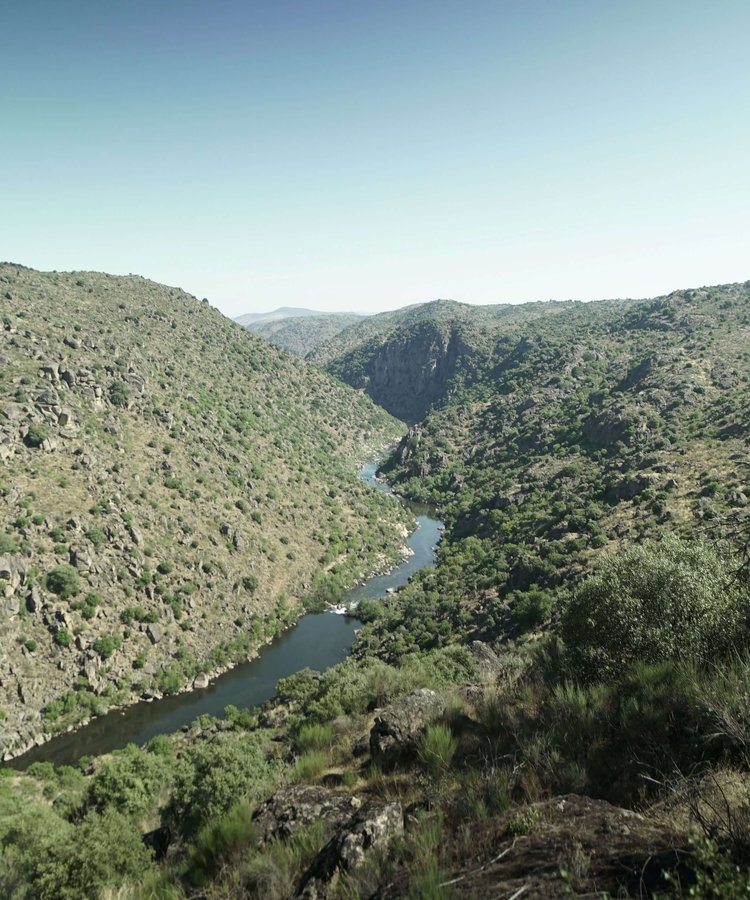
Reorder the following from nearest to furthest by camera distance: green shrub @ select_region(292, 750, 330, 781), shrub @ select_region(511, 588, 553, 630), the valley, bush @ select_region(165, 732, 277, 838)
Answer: the valley
green shrub @ select_region(292, 750, 330, 781)
bush @ select_region(165, 732, 277, 838)
shrub @ select_region(511, 588, 553, 630)

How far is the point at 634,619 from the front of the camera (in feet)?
43.0

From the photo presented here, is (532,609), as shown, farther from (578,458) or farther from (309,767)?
(578,458)

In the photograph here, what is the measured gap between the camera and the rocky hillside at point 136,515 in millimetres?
44938

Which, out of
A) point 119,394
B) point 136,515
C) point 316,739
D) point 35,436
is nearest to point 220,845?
point 316,739

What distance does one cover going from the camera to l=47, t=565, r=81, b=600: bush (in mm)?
46906

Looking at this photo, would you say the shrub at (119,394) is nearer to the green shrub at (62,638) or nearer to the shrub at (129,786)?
the green shrub at (62,638)

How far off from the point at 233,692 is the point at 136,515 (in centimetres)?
2336

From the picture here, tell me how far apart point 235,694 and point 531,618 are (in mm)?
30590

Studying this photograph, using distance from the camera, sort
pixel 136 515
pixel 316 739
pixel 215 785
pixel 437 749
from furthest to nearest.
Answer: pixel 136 515 → pixel 316 739 → pixel 215 785 → pixel 437 749

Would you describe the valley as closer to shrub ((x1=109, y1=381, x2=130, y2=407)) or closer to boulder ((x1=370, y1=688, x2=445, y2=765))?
boulder ((x1=370, y1=688, x2=445, y2=765))

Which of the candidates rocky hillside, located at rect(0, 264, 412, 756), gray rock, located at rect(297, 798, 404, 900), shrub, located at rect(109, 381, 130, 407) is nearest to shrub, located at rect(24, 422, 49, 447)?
rocky hillside, located at rect(0, 264, 412, 756)

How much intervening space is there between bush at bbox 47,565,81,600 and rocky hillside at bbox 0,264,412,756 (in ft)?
0.46

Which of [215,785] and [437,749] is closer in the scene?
[437,749]

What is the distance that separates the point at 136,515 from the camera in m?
58.6
